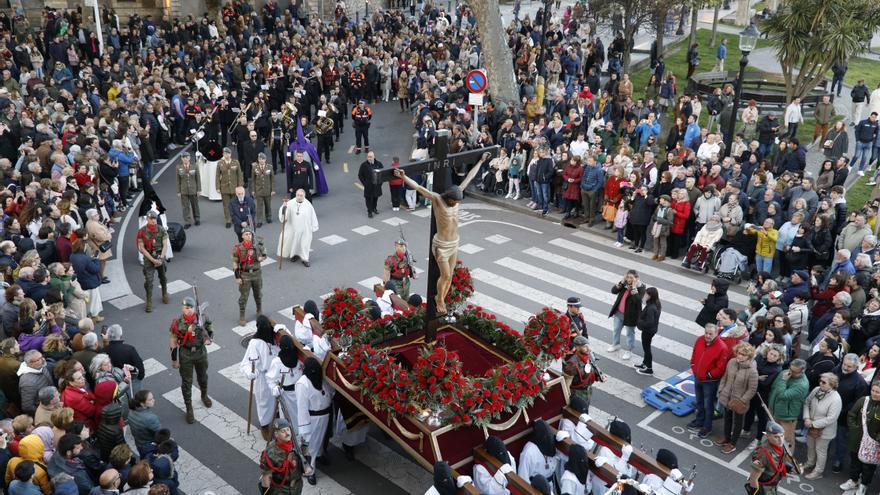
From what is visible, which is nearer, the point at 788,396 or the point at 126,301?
the point at 788,396

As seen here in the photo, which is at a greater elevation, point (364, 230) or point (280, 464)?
point (280, 464)

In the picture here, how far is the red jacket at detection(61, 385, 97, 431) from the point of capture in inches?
382

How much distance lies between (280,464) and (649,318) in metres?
6.34

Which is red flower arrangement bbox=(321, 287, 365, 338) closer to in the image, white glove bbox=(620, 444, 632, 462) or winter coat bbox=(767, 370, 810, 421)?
white glove bbox=(620, 444, 632, 462)

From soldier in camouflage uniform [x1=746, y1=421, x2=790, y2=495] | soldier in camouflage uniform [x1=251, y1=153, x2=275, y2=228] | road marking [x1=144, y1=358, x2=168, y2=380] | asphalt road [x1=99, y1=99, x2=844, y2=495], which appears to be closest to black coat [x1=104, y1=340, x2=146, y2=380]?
asphalt road [x1=99, y1=99, x2=844, y2=495]

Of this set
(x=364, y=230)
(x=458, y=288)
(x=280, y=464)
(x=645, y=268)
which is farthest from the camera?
(x=364, y=230)

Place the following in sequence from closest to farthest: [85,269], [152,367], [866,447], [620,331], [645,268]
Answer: [866,447]
[152,367]
[620,331]
[85,269]
[645,268]

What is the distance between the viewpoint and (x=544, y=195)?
1991cm

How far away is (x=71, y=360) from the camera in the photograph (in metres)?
10.0

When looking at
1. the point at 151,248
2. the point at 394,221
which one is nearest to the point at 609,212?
the point at 394,221

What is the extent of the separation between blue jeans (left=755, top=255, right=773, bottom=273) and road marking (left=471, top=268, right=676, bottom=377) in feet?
9.79

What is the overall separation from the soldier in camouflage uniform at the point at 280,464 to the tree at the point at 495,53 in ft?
65.0

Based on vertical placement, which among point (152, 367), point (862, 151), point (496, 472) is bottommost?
point (152, 367)

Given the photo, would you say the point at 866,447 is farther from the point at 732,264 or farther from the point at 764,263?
the point at 732,264
